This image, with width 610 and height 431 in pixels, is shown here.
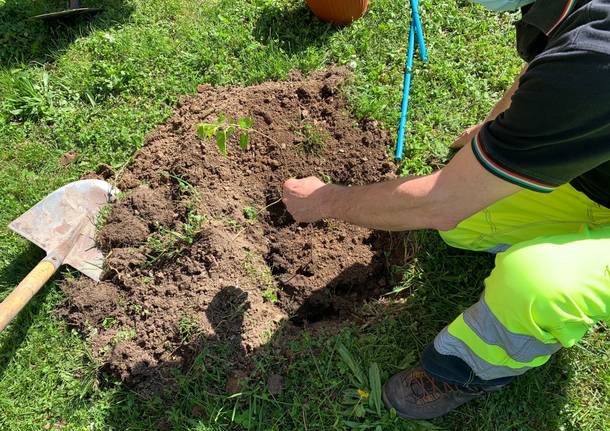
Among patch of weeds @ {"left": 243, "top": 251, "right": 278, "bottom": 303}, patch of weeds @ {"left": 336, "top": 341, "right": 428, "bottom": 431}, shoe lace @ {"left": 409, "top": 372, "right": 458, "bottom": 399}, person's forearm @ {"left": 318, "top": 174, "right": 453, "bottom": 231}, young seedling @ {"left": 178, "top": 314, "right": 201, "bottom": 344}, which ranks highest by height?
person's forearm @ {"left": 318, "top": 174, "right": 453, "bottom": 231}

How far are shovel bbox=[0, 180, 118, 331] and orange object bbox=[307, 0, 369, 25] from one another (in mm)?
1740

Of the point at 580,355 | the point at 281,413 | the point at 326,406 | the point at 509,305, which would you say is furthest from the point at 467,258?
the point at 281,413

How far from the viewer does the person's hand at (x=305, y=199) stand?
1.93 m

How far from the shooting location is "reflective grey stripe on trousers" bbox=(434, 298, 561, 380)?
1.64 m

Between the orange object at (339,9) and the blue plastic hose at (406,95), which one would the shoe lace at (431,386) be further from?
the orange object at (339,9)

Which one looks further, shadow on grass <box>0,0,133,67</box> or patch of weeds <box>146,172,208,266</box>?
shadow on grass <box>0,0,133,67</box>

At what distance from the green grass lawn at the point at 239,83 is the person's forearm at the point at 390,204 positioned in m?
0.63

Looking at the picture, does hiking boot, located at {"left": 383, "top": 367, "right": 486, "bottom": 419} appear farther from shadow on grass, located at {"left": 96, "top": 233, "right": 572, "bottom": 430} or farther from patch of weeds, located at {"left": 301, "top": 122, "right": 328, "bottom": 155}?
patch of weeds, located at {"left": 301, "top": 122, "right": 328, "bottom": 155}

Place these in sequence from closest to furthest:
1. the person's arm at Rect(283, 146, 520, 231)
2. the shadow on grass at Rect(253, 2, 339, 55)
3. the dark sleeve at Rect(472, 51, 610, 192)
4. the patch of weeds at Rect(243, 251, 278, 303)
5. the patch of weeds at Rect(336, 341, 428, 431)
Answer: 1. the dark sleeve at Rect(472, 51, 610, 192)
2. the person's arm at Rect(283, 146, 520, 231)
3. the patch of weeds at Rect(336, 341, 428, 431)
4. the patch of weeds at Rect(243, 251, 278, 303)
5. the shadow on grass at Rect(253, 2, 339, 55)

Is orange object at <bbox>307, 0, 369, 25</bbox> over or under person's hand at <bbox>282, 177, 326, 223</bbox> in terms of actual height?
over

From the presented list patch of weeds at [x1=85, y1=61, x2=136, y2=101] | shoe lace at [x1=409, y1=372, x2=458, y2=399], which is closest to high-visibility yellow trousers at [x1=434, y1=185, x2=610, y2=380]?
shoe lace at [x1=409, y1=372, x2=458, y2=399]

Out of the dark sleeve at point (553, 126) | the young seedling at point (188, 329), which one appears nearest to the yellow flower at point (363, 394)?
the young seedling at point (188, 329)

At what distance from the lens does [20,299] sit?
2.13 meters

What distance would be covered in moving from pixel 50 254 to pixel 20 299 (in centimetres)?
27
